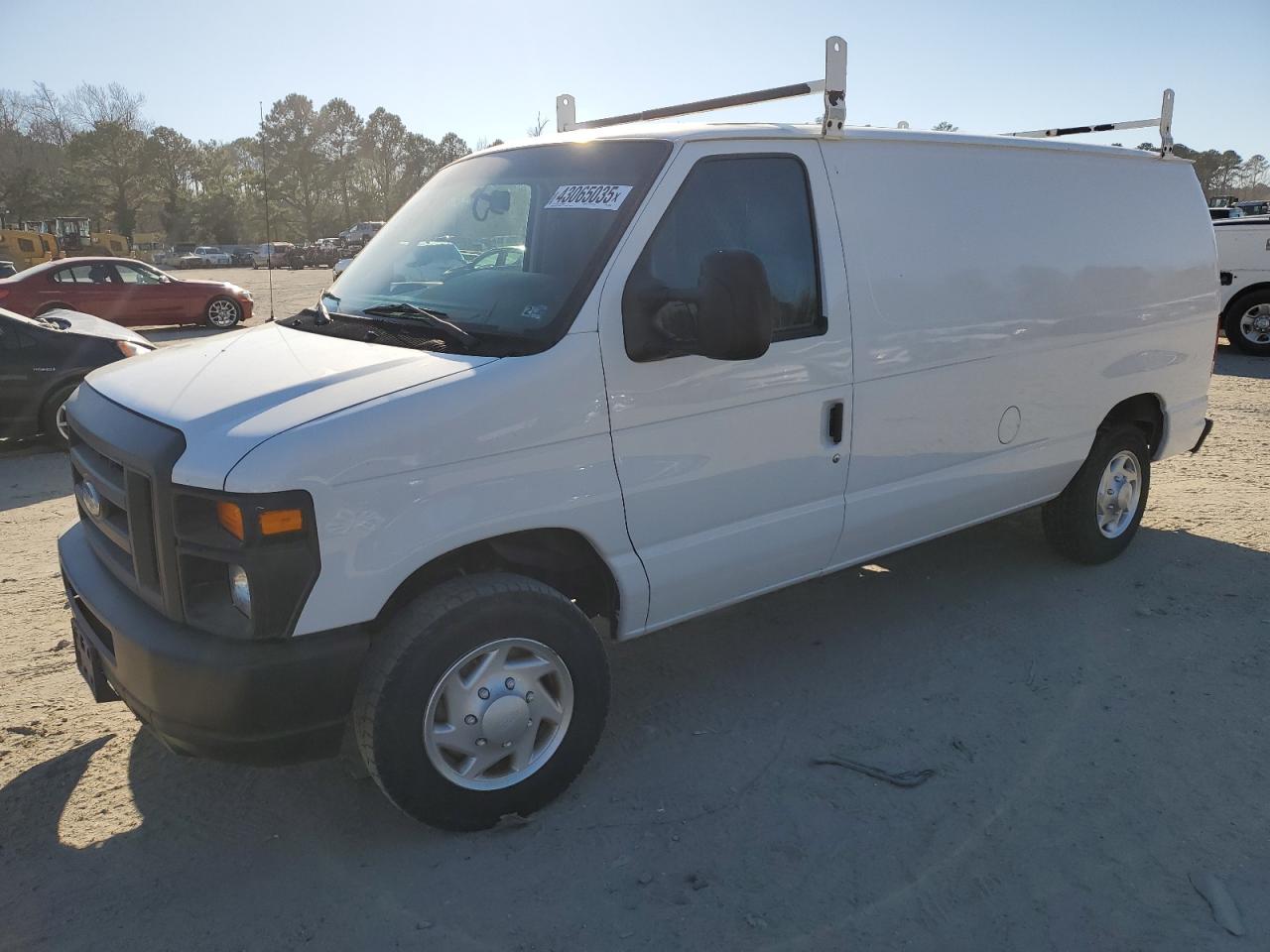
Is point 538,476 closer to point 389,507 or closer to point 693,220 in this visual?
point 389,507

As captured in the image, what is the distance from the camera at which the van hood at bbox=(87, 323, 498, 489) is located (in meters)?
2.69

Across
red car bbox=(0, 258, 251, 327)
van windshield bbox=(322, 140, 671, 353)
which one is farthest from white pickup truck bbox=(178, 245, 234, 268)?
van windshield bbox=(322, 140, 671, 353)

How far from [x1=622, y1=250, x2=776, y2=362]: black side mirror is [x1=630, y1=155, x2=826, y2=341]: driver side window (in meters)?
0.11

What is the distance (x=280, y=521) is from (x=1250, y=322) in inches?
617

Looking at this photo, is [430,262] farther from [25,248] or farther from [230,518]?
[25,248]

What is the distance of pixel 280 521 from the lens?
2.62 metres

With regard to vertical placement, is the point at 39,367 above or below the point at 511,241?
below

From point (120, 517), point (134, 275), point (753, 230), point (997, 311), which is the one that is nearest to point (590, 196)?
point (753, 230)

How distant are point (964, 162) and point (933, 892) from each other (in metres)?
3.04

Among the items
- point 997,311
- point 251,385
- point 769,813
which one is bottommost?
point 769,813

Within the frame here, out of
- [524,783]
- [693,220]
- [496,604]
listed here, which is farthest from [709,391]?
[524,783]

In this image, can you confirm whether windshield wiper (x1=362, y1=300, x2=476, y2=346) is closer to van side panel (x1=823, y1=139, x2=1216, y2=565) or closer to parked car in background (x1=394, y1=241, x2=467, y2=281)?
parked car in background (x1=394, y1=241, x2=467, y2=281)

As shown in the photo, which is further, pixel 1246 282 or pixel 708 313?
pixel 1246 282

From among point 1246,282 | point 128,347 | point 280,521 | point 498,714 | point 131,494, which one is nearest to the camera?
point 280,521
